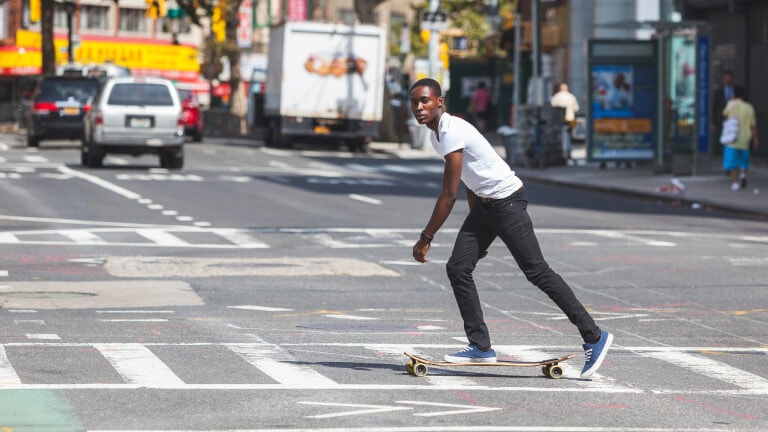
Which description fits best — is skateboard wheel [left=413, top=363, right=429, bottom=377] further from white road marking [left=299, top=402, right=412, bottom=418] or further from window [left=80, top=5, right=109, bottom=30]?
window [left=80, top=5, right=109, bottom=30]

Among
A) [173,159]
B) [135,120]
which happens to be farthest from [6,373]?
[173,159]

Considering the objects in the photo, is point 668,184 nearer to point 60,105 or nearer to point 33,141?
point 60,105

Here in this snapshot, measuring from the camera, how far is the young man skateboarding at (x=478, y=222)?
A: 9.70 meters

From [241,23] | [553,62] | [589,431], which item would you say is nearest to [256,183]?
[589,431]

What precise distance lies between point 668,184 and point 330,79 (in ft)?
54.3

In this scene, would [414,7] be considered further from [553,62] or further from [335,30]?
[335,30]

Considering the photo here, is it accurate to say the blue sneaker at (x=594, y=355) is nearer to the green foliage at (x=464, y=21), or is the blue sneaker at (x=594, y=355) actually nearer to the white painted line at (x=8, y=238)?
the white painted line at (x=8, y=238)

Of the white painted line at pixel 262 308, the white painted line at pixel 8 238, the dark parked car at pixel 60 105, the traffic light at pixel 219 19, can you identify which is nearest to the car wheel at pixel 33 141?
the dark parked car at pixel 60 105

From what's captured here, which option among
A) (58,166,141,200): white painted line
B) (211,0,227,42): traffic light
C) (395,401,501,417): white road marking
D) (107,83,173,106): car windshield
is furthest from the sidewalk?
(211,0,227,42): traffic light

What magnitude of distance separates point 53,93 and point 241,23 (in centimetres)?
4443

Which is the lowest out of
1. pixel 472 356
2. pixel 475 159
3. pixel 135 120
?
pixel 472 356

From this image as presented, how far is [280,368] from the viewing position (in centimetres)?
1002

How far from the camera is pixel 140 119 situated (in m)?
35.2

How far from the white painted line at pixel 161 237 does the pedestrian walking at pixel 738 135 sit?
471 inches
